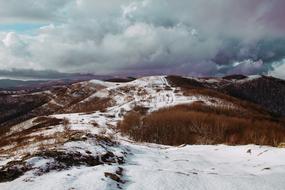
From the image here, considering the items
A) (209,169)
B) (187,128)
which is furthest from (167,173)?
(187,128)

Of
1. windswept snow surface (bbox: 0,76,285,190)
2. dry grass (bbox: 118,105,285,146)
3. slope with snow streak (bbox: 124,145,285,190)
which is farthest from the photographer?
dry grass (bbox: 118,105,285,146)

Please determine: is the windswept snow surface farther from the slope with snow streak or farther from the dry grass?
the dry grass

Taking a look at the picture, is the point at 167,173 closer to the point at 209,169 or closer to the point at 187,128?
the point at 209,169

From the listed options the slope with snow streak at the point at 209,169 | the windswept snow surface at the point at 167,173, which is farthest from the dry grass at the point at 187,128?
the windswept snow surface at the point at 167,173

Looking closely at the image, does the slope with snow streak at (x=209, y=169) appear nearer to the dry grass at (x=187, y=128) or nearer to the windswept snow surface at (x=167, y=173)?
the windswept snow surface at (x=167, y=173)

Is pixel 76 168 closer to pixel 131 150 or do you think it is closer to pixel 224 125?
pixel 131 150

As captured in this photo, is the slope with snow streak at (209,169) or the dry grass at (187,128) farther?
the dry grass at (187,128)

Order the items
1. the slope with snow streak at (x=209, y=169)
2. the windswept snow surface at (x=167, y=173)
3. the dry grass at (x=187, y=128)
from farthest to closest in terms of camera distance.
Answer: the dry grass at (x=187, y=128) → the slope with snow streak at (x=209, y=169) → the windswept snow surface at (x=167, y=173)

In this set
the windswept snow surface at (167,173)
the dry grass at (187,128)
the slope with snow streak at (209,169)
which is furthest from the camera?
the dry grass at (187,128)

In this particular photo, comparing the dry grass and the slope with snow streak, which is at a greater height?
the slope with snow streak

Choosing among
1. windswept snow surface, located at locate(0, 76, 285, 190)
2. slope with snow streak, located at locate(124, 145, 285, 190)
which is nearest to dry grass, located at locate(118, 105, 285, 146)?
slope with snow streak, located at locate(124, 145, 285, 190)

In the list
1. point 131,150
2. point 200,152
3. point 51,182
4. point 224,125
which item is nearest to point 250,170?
point 200,152
